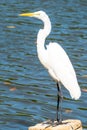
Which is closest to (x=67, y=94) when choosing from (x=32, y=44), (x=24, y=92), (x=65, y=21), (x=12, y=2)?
(x=24, y=92)

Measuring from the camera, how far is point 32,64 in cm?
1404

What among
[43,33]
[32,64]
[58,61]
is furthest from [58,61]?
[32,64]

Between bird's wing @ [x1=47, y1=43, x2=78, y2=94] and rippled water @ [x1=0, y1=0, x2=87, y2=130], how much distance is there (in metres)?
1.40

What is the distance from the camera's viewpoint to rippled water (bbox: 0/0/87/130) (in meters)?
10.6

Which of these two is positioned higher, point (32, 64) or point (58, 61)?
point (58, 61)

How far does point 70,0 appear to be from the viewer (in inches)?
969

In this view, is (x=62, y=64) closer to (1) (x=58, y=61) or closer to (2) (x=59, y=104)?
(1) (x=58, y=61)

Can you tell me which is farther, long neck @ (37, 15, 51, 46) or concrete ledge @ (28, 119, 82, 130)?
long neck @ (37, 15, 51, 46)

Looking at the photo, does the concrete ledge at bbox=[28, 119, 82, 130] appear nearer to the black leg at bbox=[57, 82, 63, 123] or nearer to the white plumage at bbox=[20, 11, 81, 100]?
the black leg at bbox=[57, 82, 63, 123]

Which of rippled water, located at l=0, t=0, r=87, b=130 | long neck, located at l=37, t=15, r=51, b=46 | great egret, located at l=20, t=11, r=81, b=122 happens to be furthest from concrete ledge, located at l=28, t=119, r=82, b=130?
long neck, located at l=37, t=15, r=51, b=46

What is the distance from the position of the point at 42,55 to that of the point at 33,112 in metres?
1.91

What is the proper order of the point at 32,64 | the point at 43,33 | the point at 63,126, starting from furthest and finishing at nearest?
the point at 32,64
the point at 43,33
the point at 63,126

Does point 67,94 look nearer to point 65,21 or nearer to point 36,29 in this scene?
point 36,29

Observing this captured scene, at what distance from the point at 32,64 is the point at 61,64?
5.02 m
